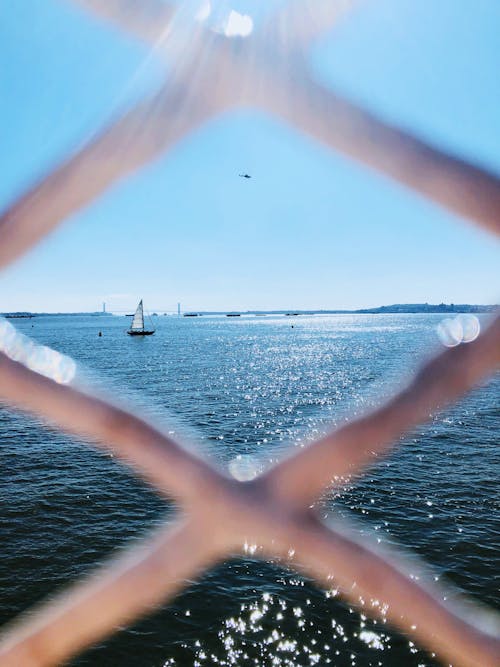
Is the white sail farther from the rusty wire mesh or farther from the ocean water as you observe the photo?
the rusty wire mesh

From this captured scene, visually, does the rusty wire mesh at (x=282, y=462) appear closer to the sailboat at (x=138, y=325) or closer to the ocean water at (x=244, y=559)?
the ocean water at (x=244, y=559)

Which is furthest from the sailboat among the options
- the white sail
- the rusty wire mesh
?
the rusty wire mesh

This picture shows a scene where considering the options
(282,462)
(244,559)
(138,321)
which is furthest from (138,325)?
(282,462)

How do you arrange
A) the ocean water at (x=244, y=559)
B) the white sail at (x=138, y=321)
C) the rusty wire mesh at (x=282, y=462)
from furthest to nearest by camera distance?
the white sail at (x=138, y=321) < the ocean water at (x=244, y=559) < the rusty wire mesh at (x=282, y=462)

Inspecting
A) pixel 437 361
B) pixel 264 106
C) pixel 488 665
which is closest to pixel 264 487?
pixel 437 361

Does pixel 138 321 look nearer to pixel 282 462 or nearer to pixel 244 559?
pixel 244 559

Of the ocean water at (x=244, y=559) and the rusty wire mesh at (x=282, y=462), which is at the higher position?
the rusty wire mesh at (x=282, y=462)

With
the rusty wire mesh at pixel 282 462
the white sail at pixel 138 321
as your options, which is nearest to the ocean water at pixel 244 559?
the rusty wire mesh at pixel 282 462

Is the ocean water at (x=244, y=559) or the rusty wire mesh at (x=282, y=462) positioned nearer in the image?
the rusty wire mesh at (x=282, y=462)

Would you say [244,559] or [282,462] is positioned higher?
[282,462]
